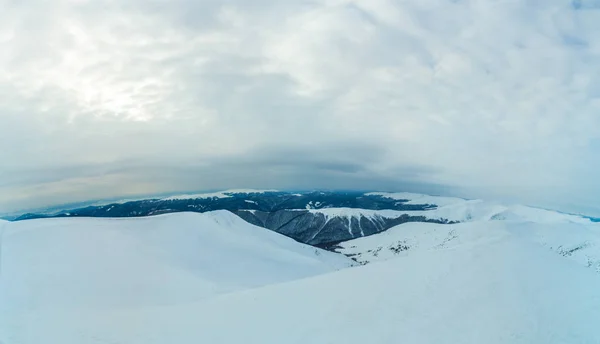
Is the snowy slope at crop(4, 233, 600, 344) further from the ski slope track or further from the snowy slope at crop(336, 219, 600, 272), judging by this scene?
the snowy slope at crop(336, 219, 600, 272)

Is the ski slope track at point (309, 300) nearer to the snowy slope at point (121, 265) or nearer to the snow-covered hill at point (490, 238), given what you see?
the snowy slope at point (121, 265)

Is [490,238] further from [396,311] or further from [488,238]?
[396,311]

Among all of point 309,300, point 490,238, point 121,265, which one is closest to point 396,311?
point 309,300

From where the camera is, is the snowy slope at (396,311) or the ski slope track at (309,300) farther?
the ski slope track at (309,300)

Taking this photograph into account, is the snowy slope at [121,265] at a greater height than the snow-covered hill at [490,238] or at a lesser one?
greater

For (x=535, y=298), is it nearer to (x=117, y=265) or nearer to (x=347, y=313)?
(x=347, y=313)

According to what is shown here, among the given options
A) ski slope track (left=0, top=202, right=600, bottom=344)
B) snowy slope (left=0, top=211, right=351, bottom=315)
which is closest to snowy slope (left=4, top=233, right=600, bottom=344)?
ski slope track (left=0, top=202, right=600, bottom=344)

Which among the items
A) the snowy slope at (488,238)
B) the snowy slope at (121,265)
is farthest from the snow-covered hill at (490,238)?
the snowy slope at (121,265)
